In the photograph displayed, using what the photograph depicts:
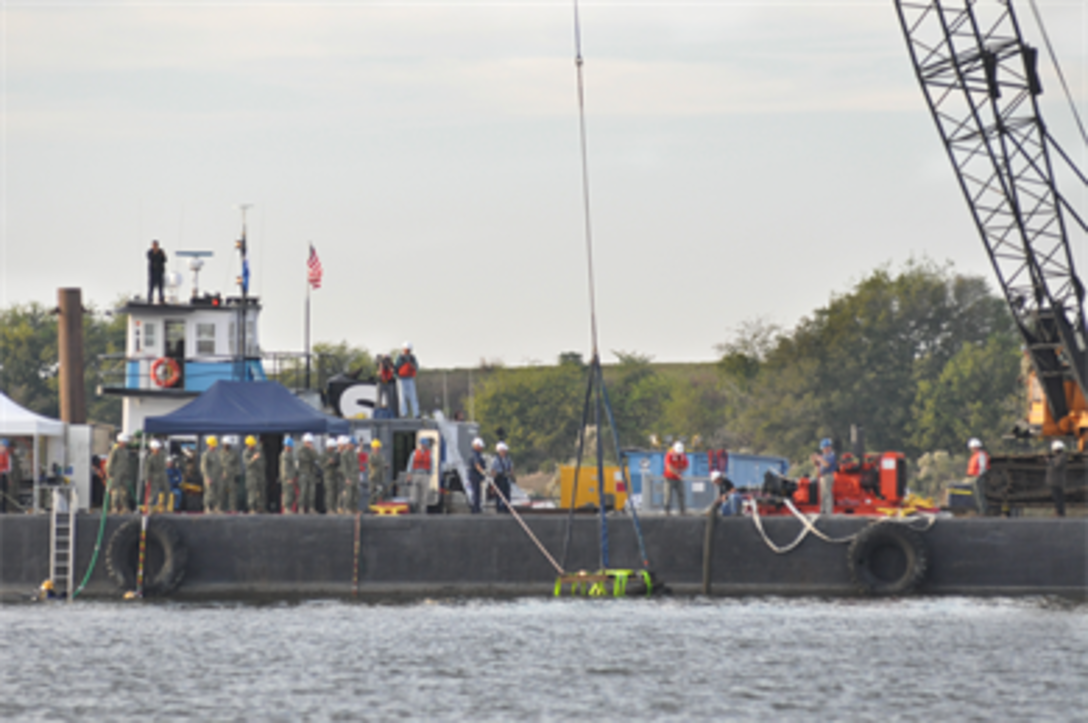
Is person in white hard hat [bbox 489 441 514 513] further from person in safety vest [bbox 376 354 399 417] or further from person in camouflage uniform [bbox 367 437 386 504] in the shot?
person in safety vest [bbox 376 354 399 417]

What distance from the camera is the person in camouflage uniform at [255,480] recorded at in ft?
108

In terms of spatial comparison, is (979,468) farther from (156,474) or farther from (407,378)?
(156,474)

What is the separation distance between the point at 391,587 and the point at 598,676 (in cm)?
783

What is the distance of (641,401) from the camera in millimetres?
97312

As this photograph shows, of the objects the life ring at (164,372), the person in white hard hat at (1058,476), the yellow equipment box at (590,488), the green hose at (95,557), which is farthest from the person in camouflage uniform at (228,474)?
the person in white hard hat at (1058,476)

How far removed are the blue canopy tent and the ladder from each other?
2.23m

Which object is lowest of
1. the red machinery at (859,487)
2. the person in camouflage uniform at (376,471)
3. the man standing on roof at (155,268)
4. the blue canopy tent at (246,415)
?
the red machinery at (859,487)

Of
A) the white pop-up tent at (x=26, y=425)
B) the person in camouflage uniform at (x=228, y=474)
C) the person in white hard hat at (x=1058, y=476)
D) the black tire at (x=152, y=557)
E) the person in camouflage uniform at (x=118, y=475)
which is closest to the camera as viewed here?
the black tire at (x=152, y=557)

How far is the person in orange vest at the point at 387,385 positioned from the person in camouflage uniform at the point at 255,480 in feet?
12.3

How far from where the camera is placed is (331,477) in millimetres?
32688

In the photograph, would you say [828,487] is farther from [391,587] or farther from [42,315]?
[42,315]

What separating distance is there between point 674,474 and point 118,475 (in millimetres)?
10759

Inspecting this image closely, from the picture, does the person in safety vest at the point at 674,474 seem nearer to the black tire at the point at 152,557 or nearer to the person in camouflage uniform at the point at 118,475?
the black tire at the point at 152,557

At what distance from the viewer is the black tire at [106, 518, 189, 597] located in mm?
31688
